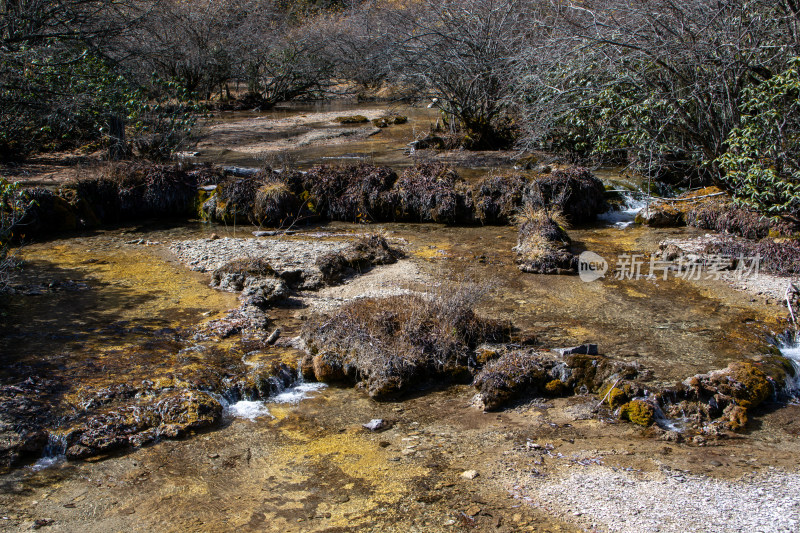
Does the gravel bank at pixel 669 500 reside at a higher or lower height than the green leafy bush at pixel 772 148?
lower

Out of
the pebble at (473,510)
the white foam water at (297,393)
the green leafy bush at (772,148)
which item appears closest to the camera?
the pebble at (473,510)

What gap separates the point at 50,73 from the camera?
1219 centimetres

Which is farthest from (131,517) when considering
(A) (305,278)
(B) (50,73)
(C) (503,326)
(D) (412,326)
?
(B) (50,73)

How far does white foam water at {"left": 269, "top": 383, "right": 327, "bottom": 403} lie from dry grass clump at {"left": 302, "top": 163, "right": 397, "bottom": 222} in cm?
568

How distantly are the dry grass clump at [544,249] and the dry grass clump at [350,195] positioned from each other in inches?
110

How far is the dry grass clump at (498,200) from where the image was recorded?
11180 mm

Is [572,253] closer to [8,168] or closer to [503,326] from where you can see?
[503,326]

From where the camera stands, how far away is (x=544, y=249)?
908 centimetres

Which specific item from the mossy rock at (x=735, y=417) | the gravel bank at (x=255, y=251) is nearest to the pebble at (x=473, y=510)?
the mossy rock at (x=735, y=417)

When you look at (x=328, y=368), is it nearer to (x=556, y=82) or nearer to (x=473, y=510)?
(x=473, y=510)

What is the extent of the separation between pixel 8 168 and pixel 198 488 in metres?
10.8

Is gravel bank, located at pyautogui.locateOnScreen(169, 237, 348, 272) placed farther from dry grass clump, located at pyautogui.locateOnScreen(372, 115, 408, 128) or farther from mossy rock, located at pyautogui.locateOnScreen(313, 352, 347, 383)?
dry grass clump, located at pyautogui.locateOnScreen(372, 115, 408, 128)

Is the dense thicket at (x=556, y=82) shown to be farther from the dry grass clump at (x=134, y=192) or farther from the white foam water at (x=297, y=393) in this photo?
the white foam water at (x=297, y=393)

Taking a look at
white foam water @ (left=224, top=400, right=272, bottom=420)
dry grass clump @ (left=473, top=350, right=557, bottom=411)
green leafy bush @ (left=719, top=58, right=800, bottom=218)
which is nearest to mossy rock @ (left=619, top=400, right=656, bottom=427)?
dry grass clump @ (left=473, top=350, right=557, bottom=411)
